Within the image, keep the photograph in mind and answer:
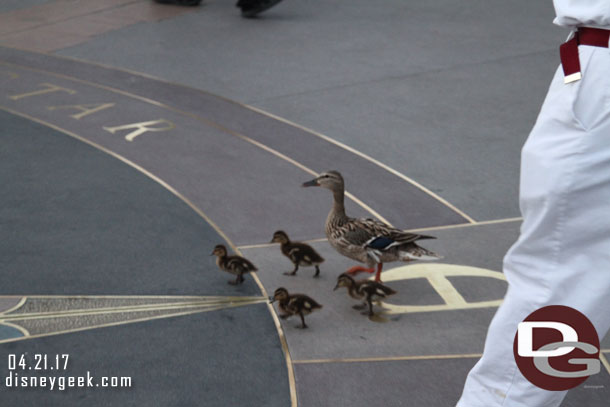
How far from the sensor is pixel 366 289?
5484mm

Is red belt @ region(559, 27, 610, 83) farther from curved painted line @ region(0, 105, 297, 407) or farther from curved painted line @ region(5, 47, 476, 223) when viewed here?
curved painted line @ region(5, 47, 476, 223)

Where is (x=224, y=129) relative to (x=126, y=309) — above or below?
above

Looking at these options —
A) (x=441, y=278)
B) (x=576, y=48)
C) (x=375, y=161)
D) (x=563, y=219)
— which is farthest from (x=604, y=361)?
(x=375, y=161)

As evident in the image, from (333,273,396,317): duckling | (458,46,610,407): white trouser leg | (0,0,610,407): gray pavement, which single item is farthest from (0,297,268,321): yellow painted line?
(458,46,610,407): white trouser leg

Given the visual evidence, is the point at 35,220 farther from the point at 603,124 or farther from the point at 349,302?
the point at 603,124

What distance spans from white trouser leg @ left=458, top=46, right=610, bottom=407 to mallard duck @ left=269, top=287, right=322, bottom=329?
2009mm

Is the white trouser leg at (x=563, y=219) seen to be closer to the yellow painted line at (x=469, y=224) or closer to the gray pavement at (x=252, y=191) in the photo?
the gray pavement at (x=252, y=191)

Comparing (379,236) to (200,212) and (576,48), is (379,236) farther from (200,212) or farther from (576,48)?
(576,48)

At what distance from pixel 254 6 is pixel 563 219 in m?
12.2

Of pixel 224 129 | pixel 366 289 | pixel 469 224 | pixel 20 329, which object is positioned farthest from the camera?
pixel 224 129

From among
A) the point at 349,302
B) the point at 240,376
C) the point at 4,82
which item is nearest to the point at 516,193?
the point at 349,302

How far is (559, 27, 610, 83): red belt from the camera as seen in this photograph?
329 cm

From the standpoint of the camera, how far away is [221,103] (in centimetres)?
1030

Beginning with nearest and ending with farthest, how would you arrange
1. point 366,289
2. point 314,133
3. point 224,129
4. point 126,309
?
point 366,289, point 126,309, point 314,133, point 224,129
